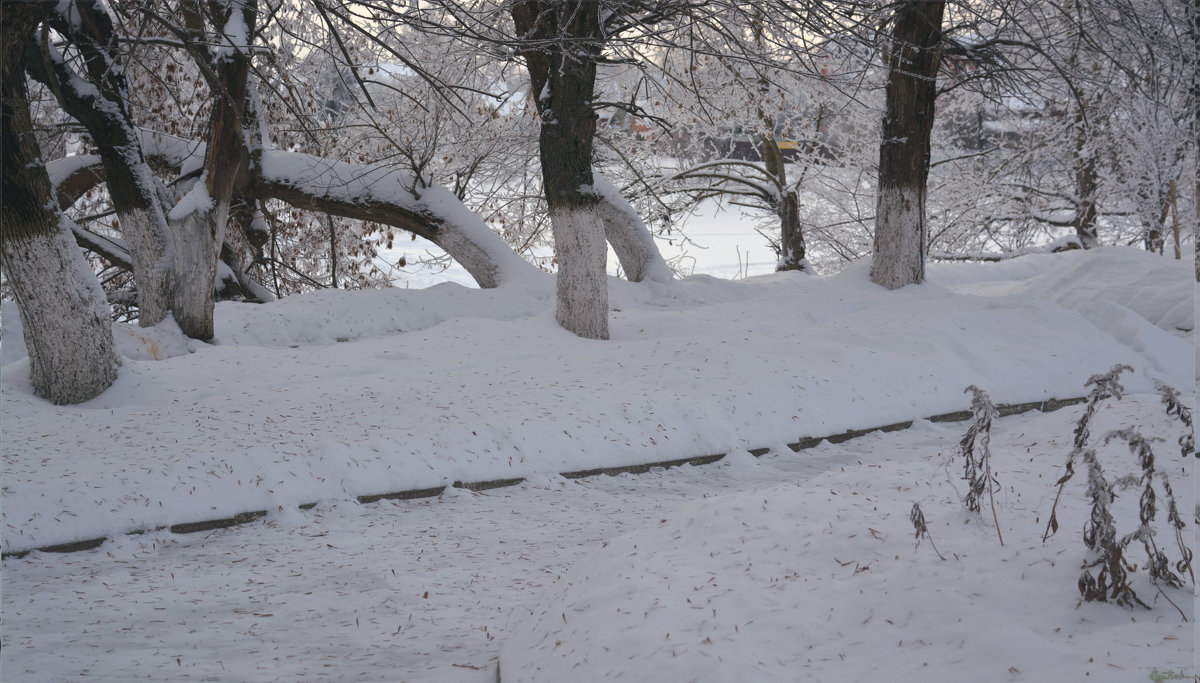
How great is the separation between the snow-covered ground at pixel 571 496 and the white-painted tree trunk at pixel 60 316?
0.24 m

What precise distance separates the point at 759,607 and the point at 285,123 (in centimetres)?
1235

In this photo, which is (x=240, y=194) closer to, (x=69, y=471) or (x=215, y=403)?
(x=215, y=403)

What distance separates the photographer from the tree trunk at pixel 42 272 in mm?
6102

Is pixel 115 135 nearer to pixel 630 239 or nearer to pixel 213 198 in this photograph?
pixel 213 198

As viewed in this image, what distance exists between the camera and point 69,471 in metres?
5.35

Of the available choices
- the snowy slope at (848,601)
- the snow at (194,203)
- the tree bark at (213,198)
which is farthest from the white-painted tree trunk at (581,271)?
the snowy slope at (848,601)

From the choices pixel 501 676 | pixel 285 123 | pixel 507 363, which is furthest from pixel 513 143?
pixel 501 676

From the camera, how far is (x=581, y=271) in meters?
9.13

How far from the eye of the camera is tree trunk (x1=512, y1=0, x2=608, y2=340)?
8.74 metres

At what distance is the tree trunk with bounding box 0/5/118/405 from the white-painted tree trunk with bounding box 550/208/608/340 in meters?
4.43

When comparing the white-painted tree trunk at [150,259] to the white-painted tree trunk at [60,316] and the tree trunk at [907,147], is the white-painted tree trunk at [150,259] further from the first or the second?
the tree trunk at [907,147]

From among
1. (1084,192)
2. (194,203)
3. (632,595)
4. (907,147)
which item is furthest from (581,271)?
(1084,192)

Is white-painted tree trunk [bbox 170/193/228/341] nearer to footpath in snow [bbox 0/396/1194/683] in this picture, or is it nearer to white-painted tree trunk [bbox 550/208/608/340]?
white-painted tree trunk [bbox 550/208/608/340]

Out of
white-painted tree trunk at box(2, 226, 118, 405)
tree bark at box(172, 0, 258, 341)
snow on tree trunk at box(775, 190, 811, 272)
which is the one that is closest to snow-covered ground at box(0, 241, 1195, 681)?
white-painted tree trunk at box(2, 226, 118, 405)
